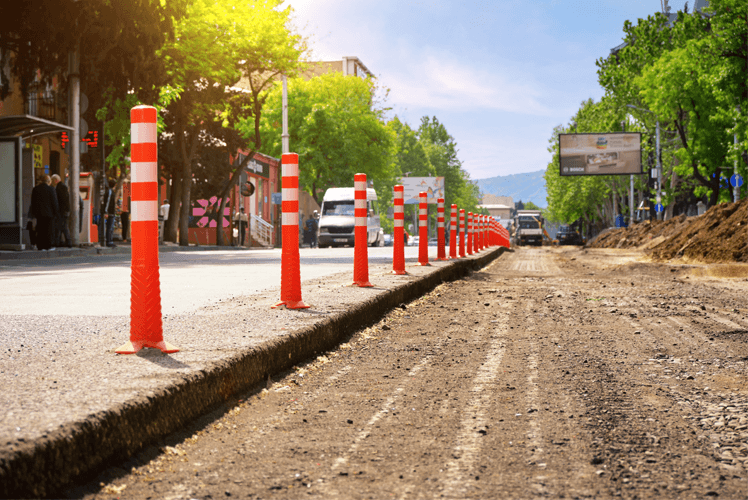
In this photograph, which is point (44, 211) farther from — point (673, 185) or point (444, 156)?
point (444, 156)

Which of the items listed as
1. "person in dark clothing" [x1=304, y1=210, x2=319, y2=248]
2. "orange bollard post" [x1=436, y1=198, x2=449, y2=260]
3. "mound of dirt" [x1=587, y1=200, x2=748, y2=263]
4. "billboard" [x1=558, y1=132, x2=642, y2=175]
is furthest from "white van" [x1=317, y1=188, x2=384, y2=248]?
"orange bollard post" [x1=436, y1=198, x2=449, y2=260]

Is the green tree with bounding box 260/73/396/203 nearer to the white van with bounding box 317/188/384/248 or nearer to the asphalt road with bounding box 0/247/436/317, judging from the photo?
the white van with bounding box 317/188/384/248

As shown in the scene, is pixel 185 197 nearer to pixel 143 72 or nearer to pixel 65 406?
pixel 143 72

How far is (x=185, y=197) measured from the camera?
30.4 m

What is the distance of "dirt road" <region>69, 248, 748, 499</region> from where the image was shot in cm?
266

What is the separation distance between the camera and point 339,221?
3725cm

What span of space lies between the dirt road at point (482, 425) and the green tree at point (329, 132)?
4468 cm

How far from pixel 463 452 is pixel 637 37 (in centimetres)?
4365

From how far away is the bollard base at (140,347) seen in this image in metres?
4.02

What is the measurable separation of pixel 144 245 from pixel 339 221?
109 feet

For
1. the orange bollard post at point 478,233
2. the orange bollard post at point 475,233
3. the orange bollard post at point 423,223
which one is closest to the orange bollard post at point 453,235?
the orange bollard post at point 423,223

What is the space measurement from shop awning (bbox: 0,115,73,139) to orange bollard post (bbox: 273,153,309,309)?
13320 mm

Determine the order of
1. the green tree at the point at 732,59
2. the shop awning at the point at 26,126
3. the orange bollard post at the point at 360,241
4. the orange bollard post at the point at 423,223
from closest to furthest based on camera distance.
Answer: the orange bollard post at the point at 360,241
the orange bollard post at the point at 423,223
the shop awning at the point at 26,126
the green tree at the point at 732,59

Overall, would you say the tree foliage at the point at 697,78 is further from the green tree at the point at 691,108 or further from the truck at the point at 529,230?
the truck at the point at 529,230
